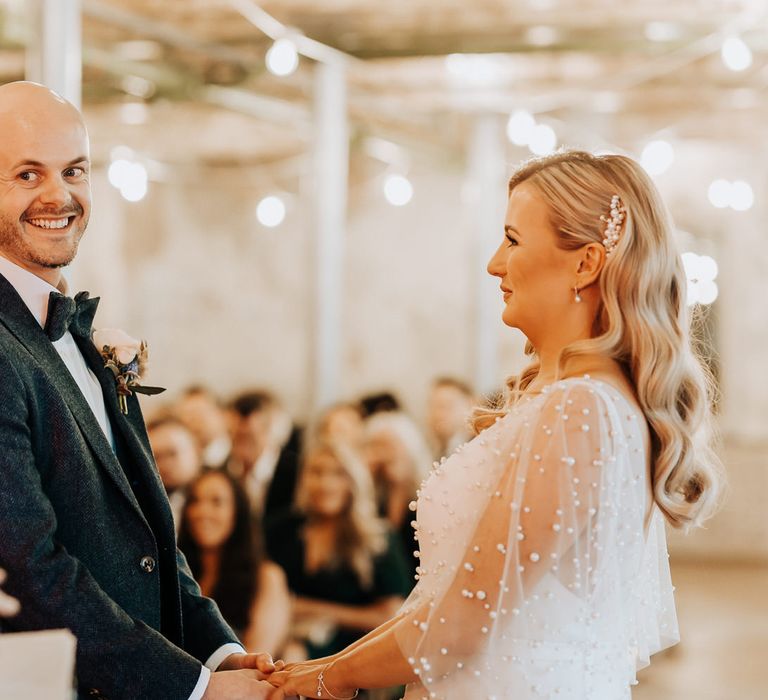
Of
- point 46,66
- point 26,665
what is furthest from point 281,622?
point 26,665

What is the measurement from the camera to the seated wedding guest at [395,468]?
5523 mm

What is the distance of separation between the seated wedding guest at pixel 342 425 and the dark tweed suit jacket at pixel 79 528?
393cm

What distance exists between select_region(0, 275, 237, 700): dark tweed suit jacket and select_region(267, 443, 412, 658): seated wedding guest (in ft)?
7.74

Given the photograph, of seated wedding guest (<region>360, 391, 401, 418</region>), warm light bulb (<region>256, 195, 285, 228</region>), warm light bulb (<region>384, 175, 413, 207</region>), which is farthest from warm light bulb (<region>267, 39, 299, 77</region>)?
warm light bulb (<region>256, 195, 285, 228</region>)

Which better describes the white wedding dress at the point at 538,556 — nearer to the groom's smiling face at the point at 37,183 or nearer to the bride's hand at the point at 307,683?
the bride's hand at the point at 307,683

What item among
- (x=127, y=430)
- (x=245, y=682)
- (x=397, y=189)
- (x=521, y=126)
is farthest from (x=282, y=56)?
(x=245, y=682)

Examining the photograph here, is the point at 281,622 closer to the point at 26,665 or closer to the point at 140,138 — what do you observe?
the point at 26,665

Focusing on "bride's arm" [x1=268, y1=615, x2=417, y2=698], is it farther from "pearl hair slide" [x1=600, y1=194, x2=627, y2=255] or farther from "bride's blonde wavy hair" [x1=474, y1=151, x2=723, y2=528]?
"pearl hair slide" [x1=600, y1=194, x2=627, y2=255]

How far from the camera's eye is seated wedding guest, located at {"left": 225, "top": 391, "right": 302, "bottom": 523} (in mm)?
6492

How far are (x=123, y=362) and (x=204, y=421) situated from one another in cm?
430

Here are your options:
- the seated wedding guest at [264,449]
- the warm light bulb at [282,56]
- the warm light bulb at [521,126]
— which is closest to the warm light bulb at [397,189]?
the warm light bulb at [521,126]

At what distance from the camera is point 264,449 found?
7000 millimetres

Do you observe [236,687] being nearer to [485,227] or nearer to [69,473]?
[69,473]

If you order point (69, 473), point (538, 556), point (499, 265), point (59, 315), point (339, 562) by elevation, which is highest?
point (499, 265)
